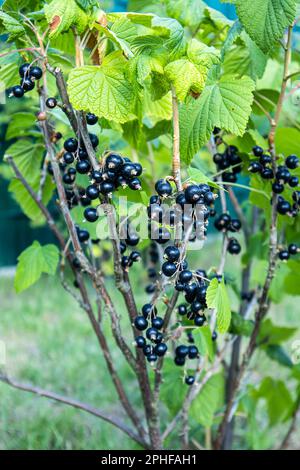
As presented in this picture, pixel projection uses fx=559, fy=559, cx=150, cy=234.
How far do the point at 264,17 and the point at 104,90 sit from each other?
0.33 m

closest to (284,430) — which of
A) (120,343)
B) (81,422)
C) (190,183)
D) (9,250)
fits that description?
(81,422)

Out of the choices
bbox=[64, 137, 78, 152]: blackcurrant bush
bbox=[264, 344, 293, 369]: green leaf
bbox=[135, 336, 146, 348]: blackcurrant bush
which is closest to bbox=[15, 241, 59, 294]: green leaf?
bbox=[135, 336, 146, 348]: blackcurrant bush

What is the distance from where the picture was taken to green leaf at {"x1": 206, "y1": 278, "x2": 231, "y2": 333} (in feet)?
3.26

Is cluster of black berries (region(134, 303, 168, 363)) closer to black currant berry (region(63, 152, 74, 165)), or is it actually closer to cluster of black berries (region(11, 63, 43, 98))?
black currant berry (region(63, 152, 74, 165))

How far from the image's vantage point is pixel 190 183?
97 centimetres

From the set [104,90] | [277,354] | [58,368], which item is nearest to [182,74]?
[104,90]

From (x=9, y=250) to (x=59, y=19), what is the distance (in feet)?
10.7

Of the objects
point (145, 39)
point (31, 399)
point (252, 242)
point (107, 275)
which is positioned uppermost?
point (145, 39)

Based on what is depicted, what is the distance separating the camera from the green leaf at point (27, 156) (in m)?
1.47

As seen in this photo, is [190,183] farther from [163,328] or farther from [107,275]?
[107,275]

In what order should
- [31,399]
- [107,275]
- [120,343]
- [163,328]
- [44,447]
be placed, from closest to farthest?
[163,328] → [120,343] → [44,447] → [31,399] → [107,275]

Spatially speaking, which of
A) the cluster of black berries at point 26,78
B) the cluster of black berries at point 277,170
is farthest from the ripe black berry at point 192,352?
the cluster of black berries at point 26,78

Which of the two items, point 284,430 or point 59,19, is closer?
point 59,19

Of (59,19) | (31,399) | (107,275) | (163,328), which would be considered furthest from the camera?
(107,275)
